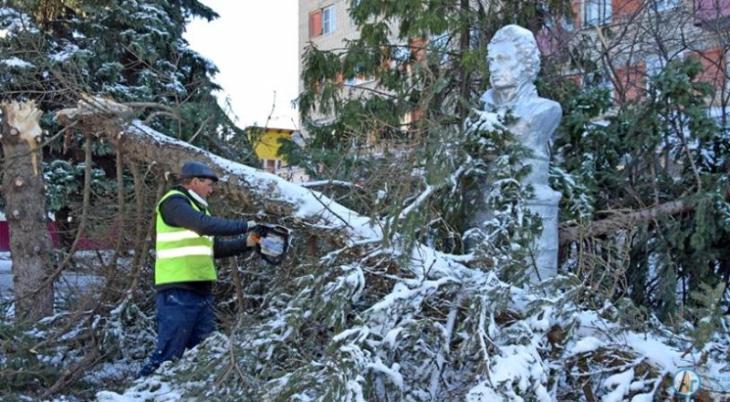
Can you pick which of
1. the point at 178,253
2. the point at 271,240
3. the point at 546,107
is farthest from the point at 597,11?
the point at 178,253

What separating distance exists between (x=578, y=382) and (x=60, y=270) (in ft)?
11.9

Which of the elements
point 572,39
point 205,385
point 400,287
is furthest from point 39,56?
point 572,39

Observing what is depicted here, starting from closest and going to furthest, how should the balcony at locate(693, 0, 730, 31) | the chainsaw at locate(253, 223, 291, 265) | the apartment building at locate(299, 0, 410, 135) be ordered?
1. the chainsaw at locate(253, 223, 291, 265)
2. the balcony at locate(693, 0, 730, 31)
3. the apartment building at locate(299, 0, 410, 135)

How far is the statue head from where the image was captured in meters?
4.73

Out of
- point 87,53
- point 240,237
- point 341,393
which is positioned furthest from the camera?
point 87,53

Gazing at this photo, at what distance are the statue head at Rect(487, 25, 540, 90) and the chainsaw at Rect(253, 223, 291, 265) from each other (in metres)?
1.75

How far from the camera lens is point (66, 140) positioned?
5574 mm

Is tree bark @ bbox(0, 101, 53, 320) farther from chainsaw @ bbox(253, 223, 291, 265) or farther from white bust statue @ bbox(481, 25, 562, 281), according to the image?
white bust statue @ bbox(481, 25, 562, 281)

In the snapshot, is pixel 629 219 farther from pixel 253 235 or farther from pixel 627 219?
pixel 253 235

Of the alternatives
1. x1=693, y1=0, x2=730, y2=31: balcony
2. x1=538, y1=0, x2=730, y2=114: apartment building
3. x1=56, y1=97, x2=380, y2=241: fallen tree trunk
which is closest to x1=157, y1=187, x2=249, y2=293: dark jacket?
x1=56, y1=97, x2=380, y2=241: fallen tree trunk

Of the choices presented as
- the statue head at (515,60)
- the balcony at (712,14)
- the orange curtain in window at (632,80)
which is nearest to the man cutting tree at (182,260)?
the statue head at (515,60)

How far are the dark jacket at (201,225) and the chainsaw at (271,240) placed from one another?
9 centimetres

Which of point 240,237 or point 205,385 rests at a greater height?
point 240,237

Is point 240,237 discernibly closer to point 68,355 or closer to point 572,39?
point 68,355
